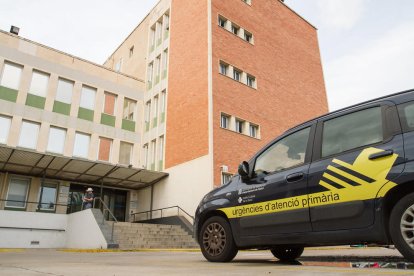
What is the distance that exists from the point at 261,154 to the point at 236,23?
20.8 metres

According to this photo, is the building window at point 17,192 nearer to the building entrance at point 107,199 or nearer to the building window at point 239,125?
the building entrance at point 107,199

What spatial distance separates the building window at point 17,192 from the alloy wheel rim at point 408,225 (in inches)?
819

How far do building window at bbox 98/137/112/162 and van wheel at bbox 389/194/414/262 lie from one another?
2240 centimetres

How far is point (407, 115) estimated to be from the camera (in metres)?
3.83

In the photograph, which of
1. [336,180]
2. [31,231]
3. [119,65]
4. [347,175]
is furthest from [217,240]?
[119,65]

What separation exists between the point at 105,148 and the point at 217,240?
20.4m

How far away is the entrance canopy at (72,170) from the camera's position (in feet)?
59.3

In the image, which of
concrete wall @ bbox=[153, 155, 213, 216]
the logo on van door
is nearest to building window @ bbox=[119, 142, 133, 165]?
concrete wall @ bbox=[153, 155, 213, 216]

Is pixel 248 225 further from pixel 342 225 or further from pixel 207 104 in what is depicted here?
pixel 207 104

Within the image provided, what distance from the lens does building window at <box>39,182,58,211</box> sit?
20984mm

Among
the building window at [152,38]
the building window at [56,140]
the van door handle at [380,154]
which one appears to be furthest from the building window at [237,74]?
the van door handle at [380,154]

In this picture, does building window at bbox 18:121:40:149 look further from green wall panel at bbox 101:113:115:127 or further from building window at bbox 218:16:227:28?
building window at bbox 218:16:227:28

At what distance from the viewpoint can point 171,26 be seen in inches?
1047

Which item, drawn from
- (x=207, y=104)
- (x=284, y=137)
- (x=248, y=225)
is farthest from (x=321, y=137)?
(x=207, y=104)
